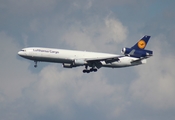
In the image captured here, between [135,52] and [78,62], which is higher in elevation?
[135,52]

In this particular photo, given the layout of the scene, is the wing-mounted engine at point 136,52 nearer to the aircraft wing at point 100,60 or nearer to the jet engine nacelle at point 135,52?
the jet engine nacelle at point 135,52

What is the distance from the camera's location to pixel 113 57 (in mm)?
137375

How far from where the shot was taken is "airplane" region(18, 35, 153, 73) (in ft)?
451

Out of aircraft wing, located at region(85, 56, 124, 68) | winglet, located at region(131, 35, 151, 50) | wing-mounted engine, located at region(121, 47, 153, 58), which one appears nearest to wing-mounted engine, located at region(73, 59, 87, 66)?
aircraft wing, located at region(85, 56, 124, 68)

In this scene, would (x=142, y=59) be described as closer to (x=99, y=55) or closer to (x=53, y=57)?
(x=99, y=55)

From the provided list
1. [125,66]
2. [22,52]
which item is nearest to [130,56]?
[125,66]

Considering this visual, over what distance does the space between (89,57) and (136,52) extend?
13.2 metres

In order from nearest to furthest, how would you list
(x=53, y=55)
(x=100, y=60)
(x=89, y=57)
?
(x=53, y=55), (x=100, y=60), (x=89, y=57)

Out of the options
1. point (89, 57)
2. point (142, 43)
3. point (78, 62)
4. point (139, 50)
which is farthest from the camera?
point (142, 43)

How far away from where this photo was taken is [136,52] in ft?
484

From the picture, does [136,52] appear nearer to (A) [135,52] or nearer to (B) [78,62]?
(A) [135,52]

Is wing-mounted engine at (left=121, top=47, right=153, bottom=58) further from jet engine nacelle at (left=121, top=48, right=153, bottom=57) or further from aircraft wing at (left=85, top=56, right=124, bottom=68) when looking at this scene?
aircraft wing at (left=85, top=56, right=124, bottom=68)

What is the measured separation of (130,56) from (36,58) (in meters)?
25.1

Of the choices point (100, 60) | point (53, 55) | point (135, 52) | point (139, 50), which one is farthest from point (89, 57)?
point (139, 50)
